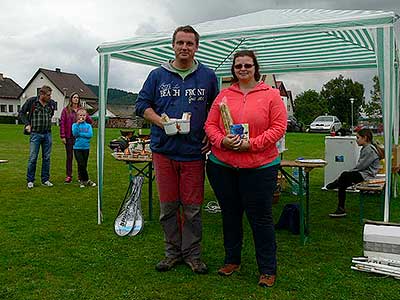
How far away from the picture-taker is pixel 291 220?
16.6ft

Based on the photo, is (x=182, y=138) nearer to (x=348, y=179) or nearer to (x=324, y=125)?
(x=348, y=179)

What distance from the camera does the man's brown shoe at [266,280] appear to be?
137 inches

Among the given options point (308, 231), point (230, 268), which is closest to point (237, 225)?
point (230, 268)

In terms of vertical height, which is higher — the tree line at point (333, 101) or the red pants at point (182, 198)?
the tree line at point (333, 101)

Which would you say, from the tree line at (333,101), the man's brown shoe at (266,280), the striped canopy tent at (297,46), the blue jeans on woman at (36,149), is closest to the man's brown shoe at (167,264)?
the man's brown shoe at (266,280)

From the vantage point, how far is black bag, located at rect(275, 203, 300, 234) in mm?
5020

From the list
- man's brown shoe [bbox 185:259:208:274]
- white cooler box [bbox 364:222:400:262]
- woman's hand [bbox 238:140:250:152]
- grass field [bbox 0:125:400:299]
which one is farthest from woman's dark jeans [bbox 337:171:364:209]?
woman's hand [bbox 238:140:250:152]

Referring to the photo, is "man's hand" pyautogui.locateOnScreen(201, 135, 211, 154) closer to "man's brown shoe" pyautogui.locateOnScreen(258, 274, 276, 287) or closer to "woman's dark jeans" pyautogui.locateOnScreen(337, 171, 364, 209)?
"man's brown shoe" pyautogui.locateOnScreen(258, 274, 276, 287)

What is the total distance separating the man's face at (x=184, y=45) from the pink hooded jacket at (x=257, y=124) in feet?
1.67

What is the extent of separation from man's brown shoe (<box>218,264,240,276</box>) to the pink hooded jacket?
2.82 ft

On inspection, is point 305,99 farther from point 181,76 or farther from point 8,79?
point 181,76

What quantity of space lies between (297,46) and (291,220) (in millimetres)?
2774

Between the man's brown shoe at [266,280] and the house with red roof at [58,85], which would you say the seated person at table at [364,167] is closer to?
the man's brown shoe at [266,280]

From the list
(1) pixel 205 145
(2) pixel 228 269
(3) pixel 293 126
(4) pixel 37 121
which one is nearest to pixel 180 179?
(1) pixel 205 145
